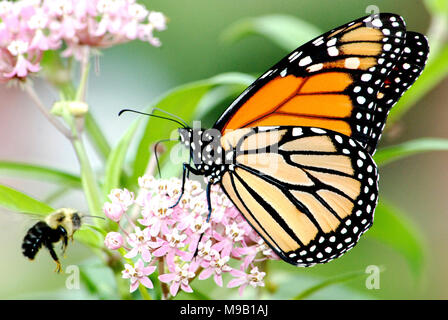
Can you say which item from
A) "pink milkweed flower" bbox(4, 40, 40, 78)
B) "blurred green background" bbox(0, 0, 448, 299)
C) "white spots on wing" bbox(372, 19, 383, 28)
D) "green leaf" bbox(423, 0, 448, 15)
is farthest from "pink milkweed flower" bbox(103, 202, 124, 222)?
"green leaf" bbox(423, 0, 448, 15)

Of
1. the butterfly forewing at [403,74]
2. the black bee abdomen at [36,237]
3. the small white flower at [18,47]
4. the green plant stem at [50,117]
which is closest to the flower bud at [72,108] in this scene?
the green plant stem at [50,117]

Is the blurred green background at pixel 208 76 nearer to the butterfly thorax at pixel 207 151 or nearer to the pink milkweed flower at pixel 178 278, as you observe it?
the butterfly thorax at pixel 207 151

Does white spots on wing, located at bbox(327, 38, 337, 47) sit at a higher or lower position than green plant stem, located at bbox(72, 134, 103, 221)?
higher

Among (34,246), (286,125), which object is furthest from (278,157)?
(34,246)

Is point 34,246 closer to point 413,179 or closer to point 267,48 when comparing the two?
point 267,48

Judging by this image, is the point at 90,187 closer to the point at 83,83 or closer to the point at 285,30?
the point at 83,83

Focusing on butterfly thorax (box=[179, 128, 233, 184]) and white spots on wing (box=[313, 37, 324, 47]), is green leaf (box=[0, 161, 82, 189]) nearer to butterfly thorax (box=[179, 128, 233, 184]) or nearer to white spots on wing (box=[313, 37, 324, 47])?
butterfly thorax (box=[179, 128, 233, 184])
